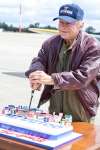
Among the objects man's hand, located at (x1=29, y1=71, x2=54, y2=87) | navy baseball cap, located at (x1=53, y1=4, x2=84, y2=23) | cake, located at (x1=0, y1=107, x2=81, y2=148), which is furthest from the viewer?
navy baseball cap, located at (x1=53, y1=4, x2=84, y2=23)

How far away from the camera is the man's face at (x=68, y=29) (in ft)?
11.8

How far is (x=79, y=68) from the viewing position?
3.65 metres

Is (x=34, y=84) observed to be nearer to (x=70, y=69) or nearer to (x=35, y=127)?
(x=70, y=69)

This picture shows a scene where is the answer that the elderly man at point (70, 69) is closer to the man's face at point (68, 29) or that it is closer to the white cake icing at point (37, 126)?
the man's face at point (68, 29)

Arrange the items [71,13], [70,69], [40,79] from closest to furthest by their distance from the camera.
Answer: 1. [40,79]
2. [71,13]
3. [70,69]

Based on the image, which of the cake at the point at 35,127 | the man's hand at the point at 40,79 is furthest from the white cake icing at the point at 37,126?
the man's hand at the point at 40,79

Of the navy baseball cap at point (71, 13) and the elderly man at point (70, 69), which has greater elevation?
the navy baseball cap at point (71, 13)

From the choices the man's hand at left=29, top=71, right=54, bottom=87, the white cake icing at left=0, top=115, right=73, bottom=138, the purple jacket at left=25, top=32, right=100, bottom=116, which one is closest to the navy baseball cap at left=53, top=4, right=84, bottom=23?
the purple jacket at left=25, top=32, right=100, bottom=116

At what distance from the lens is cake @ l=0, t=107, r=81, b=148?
112 inches

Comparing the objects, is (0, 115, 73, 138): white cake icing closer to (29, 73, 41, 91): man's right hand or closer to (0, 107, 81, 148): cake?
(0, 107, 81, 148): cake

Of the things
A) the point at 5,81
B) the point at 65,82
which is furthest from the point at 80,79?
the point at 5,81

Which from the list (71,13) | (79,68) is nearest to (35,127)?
(79,68)

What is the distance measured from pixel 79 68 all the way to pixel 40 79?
0.35 m

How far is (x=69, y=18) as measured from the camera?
3562 millimetres
